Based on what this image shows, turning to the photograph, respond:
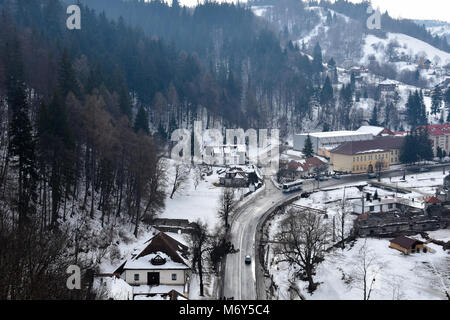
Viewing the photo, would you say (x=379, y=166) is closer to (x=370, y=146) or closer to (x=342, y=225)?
(x=370, y=146)

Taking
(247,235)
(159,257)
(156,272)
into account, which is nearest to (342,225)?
(247,235)

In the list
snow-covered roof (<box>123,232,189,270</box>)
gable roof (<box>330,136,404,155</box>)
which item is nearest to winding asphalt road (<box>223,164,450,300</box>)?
snow-covered roof (<box>123,232,189,270</box>)

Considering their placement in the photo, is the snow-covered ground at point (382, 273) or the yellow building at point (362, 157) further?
the yellow building at point (362, 157)

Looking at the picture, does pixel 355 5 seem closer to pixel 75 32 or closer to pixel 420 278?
pixel 75 32

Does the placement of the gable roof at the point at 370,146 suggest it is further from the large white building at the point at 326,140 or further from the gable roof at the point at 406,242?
the gable roof at the point at 406,242

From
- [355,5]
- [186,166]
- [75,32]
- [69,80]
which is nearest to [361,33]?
[355,5]

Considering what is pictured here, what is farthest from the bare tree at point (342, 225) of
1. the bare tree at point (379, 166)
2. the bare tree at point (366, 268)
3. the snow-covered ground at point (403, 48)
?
the snow-covered ground at point (403, 48)
